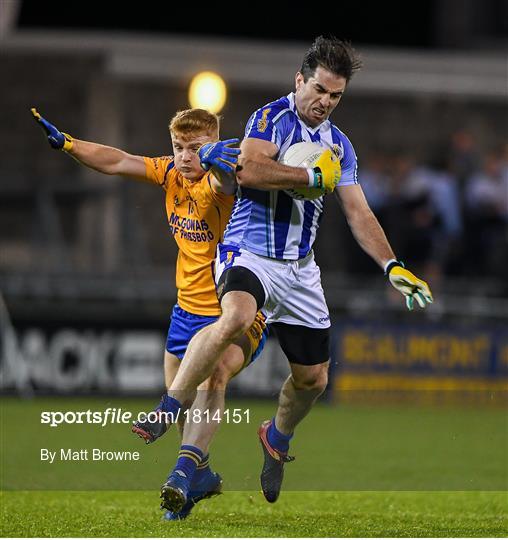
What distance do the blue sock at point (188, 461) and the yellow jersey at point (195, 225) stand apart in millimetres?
925

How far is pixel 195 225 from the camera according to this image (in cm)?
809

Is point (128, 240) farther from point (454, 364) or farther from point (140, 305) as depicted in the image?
point (454, 364)

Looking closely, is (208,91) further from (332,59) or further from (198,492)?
(198,492)

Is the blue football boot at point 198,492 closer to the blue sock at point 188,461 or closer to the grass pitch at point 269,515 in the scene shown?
the grass pitch at point 269,515

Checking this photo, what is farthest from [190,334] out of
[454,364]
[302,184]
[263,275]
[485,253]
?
[485,253]

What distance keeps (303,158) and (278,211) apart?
0.39m

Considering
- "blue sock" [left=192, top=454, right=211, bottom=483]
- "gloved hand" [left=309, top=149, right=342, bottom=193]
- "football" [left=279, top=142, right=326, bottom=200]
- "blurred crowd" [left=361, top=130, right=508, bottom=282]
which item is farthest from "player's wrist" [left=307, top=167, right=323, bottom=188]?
"blurred crowd" [left=361, top=130, right=508, bottom=282]

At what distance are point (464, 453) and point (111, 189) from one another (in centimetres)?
693

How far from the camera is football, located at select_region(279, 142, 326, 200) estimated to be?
7.61 m

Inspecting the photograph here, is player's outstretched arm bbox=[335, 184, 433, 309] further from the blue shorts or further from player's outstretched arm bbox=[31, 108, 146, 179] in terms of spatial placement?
player's outstretched arm bbox=[31, 108, 146, 179]

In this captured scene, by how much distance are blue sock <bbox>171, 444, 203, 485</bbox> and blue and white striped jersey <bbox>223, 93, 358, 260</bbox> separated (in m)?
1.12

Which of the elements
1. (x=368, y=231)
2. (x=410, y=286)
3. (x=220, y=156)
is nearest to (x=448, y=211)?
(x=368, y=231)

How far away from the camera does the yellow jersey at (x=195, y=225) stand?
8.06 m

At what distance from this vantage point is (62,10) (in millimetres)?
19438
